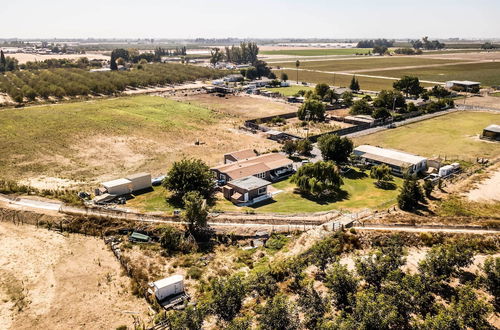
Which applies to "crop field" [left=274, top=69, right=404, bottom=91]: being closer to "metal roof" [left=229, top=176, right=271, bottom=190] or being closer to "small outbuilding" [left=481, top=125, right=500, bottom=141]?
"small outbuilding" [left=481, top=125, right=500, bottom=141]

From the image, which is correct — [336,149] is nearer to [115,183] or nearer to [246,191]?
[246,191]

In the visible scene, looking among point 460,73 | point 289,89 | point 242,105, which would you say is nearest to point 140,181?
point 242,105

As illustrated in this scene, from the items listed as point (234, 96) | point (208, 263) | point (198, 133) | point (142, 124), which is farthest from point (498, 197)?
point (234, 96)

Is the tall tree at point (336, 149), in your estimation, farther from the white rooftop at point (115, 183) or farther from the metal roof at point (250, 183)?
the white rooftop at point (115, 183)

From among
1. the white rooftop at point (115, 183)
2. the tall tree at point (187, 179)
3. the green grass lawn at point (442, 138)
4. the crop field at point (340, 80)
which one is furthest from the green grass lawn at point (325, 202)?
the crop field at point (340, 80)

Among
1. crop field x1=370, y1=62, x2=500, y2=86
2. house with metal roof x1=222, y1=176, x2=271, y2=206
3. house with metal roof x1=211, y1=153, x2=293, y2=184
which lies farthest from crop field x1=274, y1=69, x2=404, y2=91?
house with metal roof x1=222, y1=176, x2=271, y2=206

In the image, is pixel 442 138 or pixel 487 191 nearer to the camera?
pixel 487 191

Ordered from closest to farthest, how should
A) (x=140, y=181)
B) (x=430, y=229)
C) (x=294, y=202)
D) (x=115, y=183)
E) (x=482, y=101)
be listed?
(x=430, y=229) < (x=294, y=202) < (x=115, y=183) < (x=140, y=181) < (x=482, y=101)
